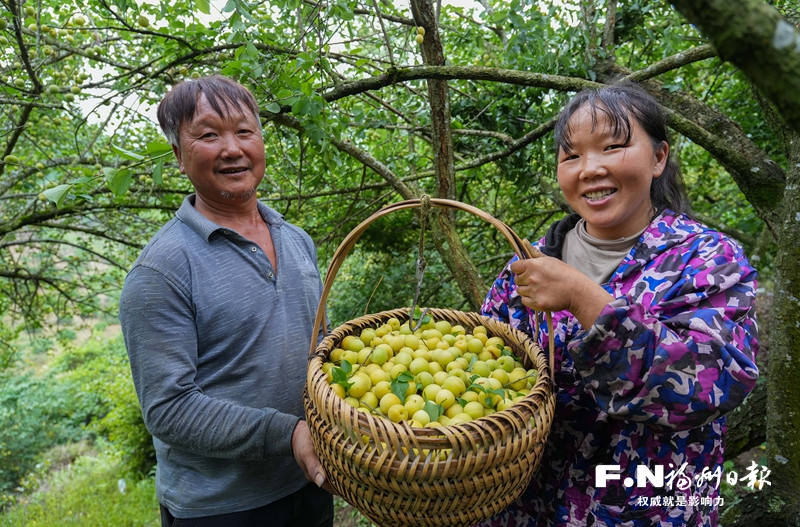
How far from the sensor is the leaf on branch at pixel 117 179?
4.93 ft

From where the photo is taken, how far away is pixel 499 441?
118 centimetres

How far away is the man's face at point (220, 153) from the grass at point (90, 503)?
5.27 metres

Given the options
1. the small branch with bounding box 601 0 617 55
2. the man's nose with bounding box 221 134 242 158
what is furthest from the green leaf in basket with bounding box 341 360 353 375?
the small branch with bounding box 601 0 617 55

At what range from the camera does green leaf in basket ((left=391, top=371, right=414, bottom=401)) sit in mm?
1342

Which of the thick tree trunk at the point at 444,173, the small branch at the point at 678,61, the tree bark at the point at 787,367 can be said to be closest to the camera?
the tree bark at the point at 787,367

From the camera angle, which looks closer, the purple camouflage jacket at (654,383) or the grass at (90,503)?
the purple camouflage jacket at (654,383)

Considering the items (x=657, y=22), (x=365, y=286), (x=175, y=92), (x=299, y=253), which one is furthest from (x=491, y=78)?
(x=365, y=286)

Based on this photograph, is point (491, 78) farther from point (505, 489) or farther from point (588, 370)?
point (505, 489)

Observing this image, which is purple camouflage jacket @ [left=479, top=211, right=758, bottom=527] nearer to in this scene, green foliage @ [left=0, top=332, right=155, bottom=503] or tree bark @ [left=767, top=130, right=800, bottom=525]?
tree bark @ [left=767, top=130, right=800, bottom=525]

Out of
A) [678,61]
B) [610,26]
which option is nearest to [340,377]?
[678,61]

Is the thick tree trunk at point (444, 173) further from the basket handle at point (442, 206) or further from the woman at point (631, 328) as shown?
the basket handle at point (442, 206)

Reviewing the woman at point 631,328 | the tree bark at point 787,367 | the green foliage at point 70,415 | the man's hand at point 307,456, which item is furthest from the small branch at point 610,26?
the green foliage at point 70,415

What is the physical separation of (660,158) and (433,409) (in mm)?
1080

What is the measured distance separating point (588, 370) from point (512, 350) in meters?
0.45
